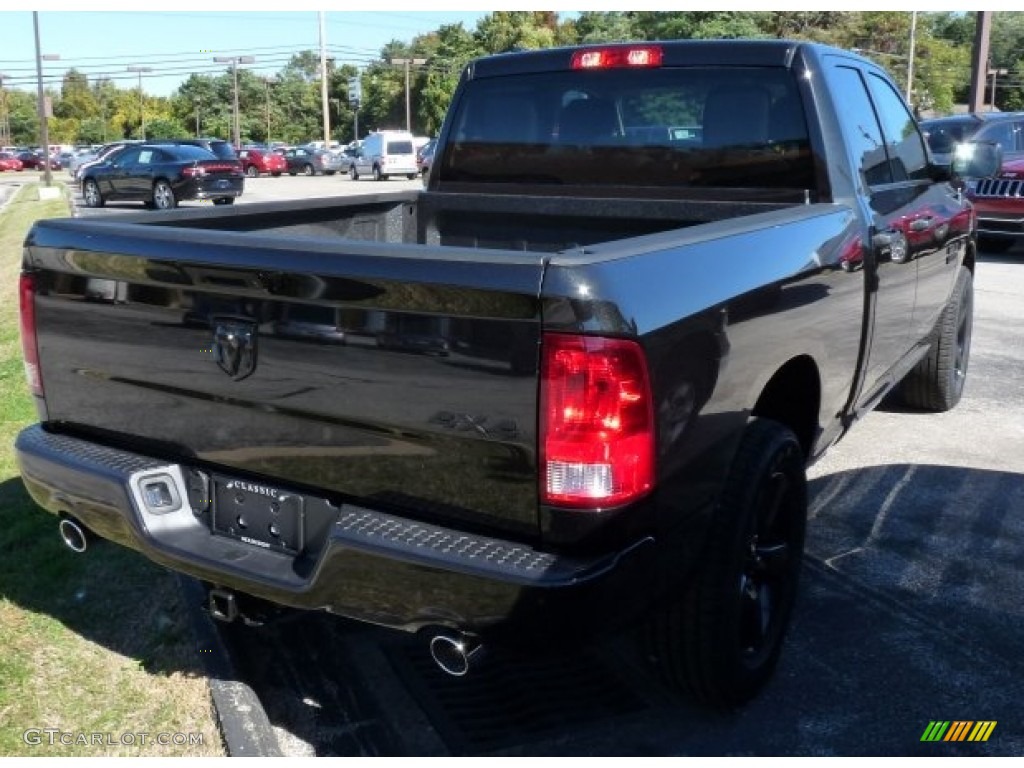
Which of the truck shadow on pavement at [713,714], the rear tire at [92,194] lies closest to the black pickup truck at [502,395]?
the truck shadow on pavement at [713,714]

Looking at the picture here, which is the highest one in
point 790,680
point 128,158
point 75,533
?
point 128,158

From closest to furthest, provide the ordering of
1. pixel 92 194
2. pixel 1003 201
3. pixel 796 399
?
pixel 796 399 → pixel 1003 201 → pixel 92 194

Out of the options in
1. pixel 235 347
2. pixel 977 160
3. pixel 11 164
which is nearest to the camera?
pixel 235 347

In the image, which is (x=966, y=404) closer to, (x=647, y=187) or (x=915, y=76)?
(x=647, y=187)

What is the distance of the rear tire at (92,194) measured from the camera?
25891mm

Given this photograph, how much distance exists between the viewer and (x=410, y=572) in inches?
95.1

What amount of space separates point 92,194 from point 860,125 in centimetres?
2520

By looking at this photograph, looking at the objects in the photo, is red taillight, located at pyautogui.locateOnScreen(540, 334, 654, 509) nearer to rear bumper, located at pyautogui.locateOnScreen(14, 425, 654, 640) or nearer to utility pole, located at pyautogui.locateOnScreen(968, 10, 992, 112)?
rear bumper, located at pyautogui.locateOnScreen(14, 425, 654, 640)

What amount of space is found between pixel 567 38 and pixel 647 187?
2909 inches

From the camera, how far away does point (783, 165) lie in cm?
404

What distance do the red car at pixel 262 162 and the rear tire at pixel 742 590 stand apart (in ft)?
166

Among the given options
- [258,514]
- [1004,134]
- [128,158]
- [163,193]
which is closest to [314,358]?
[258,514]

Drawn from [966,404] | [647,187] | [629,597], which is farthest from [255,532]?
[966,404]

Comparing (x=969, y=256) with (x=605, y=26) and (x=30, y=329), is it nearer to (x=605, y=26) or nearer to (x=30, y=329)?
(x=30, y=329)
